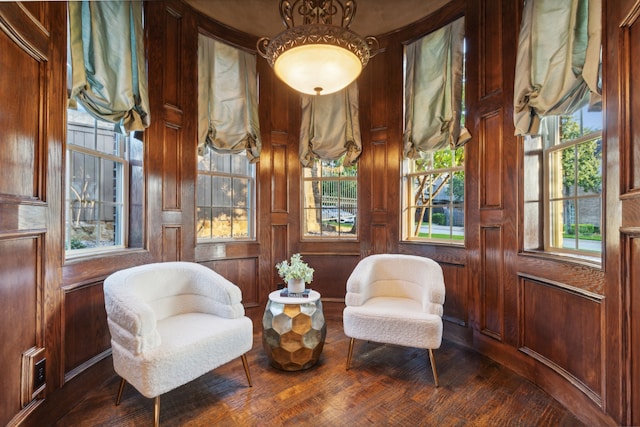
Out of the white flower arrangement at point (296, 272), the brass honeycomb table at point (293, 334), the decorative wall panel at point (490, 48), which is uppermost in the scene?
the decorative wall panel at point (490, 48)

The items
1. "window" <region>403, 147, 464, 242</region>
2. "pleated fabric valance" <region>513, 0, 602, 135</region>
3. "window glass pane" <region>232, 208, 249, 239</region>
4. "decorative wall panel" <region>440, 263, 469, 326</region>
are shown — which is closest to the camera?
"pleated fabric valance" <region>513, 0, 602, 135</region>

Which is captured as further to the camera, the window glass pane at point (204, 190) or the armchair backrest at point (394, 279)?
the window glass pane at point (204, 190)

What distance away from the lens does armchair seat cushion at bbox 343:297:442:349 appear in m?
2.14

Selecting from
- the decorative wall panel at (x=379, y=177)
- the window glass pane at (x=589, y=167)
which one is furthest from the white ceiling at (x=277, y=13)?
the window glass pane at (x=589, y=167)

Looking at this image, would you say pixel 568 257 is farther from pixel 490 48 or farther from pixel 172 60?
pixel 172 60

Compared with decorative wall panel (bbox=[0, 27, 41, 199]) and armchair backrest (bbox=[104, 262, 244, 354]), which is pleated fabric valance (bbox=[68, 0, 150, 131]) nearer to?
decorative wall panel (bbox=[0, 27, 41, 199])

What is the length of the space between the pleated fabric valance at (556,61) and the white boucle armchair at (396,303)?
1.31 meters

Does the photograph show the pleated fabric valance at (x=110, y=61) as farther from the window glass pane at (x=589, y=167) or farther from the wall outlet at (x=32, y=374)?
the window glass pane at (x=589, y=167)

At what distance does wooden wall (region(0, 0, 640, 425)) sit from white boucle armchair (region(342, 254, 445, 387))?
428 millimetres

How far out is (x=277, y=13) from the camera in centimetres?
308

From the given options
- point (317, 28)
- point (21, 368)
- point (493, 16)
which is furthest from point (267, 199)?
point (493, 16)

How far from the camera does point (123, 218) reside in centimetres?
255

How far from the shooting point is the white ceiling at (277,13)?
2914 millimetres

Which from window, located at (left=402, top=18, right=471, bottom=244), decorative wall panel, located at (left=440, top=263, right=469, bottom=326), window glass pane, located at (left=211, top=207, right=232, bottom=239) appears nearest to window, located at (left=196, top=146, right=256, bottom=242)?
window glass pane, located at (left=211, top=207, right=232, bottom=239)
